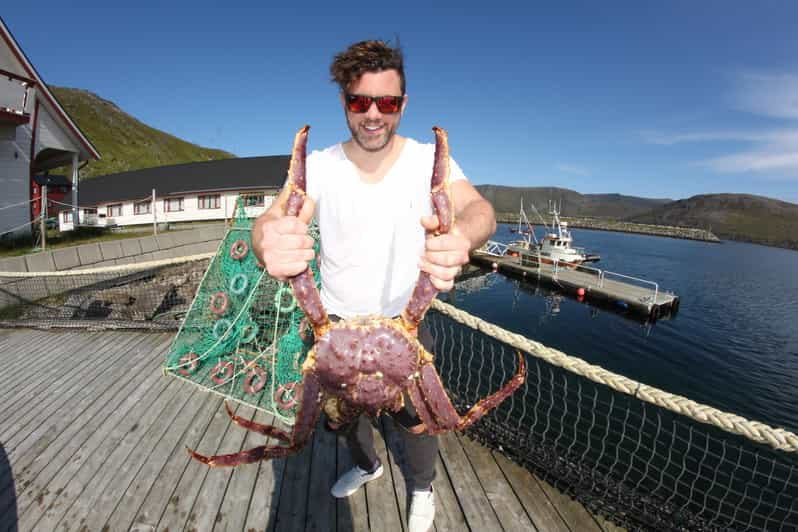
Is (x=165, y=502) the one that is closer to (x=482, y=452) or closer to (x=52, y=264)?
(x=482, y=452)

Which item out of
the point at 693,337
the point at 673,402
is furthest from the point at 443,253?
the point at 693,337

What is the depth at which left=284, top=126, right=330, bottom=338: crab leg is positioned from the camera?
163 centimetres

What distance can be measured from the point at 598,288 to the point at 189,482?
30.0m

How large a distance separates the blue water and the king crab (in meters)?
12.1

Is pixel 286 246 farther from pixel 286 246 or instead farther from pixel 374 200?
pixel 374 200

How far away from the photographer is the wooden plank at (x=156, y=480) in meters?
2.94

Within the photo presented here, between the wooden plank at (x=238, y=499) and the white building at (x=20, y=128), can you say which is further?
the white building at (x=20, y=128)

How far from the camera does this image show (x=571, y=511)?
3.08 metres

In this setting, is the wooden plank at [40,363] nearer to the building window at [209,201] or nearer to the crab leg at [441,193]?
the crab leg at [441,193]

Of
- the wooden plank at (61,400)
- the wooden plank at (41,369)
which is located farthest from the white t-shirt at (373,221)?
the wooden plank at (41,369)

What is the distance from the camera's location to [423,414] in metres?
2.16

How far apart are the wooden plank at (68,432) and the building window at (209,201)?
29.8 m

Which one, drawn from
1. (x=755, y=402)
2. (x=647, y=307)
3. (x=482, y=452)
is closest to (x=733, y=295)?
(x=647, y=307)

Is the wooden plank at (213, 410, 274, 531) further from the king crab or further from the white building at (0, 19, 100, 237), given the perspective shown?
the white building at (0, 19, 100, 237)
